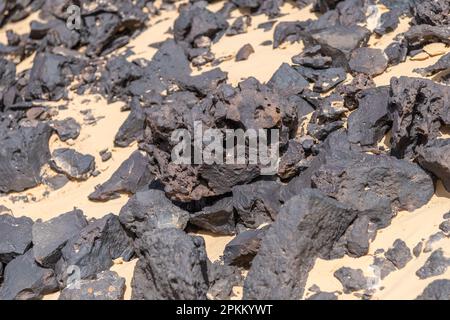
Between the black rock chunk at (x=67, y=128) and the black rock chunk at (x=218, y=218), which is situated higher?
the black rock chunk at (x=218, y=218)

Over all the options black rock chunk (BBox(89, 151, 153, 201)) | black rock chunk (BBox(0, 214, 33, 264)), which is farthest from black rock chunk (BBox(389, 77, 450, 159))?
black rock chunk (BBox(0, 214, 33, 264))

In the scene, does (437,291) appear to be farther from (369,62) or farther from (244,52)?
(244,52)

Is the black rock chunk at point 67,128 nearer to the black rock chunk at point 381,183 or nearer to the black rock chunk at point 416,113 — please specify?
the black rock chunk at point 381,183

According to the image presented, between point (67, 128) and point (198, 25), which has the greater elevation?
point (198, 25)

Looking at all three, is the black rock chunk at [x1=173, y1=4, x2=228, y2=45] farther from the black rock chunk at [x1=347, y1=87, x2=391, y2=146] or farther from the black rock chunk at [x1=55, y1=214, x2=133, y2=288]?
the black rock chunk at [x1=55, y1=214, x2=133, y2=288]

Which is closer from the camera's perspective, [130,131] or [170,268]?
[170,268]

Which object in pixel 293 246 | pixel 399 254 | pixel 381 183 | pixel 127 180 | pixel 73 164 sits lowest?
pixel 73 164

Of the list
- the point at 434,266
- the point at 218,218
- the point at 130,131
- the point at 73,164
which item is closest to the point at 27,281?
the point at 218,218

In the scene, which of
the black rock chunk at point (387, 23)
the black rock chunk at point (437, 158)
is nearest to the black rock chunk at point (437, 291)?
the black rock chunk at point (437, 158)
